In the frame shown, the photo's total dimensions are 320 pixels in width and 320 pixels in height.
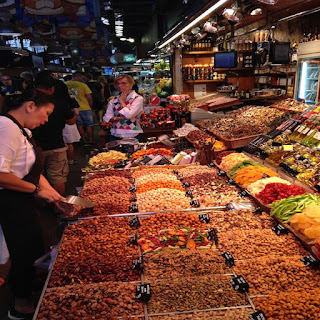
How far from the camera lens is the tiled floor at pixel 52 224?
127 inches

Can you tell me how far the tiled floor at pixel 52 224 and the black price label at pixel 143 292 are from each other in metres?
1.39

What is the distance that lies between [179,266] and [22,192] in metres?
1.52

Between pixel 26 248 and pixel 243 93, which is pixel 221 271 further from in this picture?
pixel 243 93

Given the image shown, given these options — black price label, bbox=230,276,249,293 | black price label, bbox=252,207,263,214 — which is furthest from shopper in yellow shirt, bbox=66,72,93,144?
black price label, bbox=230,276,249,293

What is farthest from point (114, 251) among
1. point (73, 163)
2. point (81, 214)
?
point (73, 163)

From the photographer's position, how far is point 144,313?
1.96 meters

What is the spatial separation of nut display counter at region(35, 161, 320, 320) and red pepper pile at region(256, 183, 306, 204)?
17 centimetres

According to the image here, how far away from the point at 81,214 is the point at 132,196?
668 mm

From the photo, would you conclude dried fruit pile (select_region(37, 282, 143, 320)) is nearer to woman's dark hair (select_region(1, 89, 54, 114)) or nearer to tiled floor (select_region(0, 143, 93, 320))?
tiled floor (select_region(0, 143, 93, 320))

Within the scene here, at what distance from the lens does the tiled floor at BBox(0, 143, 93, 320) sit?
3238 mm

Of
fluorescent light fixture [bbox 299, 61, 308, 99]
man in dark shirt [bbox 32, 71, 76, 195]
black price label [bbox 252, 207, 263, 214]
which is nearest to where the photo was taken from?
black price label [bbox 252, 207, 263, 214]

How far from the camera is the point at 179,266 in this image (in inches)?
93.1

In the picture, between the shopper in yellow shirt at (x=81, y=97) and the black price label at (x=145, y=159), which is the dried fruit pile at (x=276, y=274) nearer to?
the black price label at (x=145, y=159)

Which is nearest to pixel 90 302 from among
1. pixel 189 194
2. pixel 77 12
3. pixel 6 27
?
pixel 189 194
